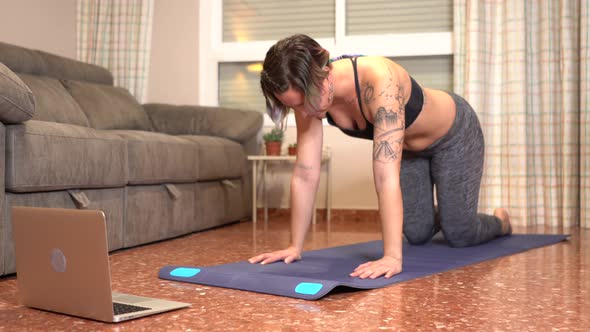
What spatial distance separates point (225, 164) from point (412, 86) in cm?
173

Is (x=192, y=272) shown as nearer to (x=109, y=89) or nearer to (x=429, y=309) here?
(x=429, y=309)

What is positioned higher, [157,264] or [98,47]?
[98,47]

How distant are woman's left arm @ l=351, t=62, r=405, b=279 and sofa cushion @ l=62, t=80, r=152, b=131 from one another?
80.1 inches

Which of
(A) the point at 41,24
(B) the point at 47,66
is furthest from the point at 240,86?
(B) the point at 47,66

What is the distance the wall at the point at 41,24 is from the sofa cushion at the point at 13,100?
7.23 feet

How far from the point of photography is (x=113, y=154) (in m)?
2.62

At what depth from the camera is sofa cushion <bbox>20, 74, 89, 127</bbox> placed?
10.6ft

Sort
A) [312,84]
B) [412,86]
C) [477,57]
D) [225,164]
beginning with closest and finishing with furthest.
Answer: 1. [312,84]
2. [412,86]
3. [225,164]
4. [477,57]

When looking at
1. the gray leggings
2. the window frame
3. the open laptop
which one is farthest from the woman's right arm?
the window frame

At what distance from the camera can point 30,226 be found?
1508 millimetres

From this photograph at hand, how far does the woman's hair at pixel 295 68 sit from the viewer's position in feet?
6.09

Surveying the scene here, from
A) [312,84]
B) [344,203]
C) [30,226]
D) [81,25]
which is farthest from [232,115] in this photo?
[30,226]

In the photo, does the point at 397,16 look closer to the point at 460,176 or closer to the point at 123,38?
the point at 123,38

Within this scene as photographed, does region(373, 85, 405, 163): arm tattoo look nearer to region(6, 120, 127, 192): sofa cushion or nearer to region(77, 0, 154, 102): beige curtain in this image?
region(6, 120, 127, 192): sofa cushion
